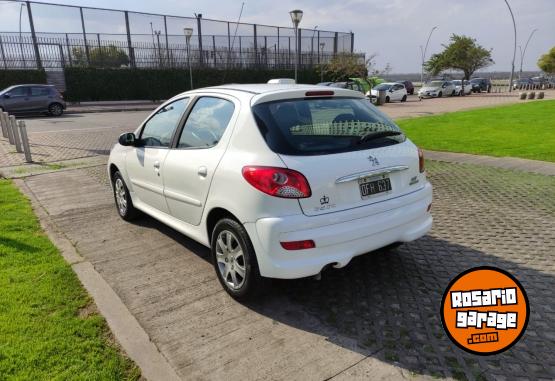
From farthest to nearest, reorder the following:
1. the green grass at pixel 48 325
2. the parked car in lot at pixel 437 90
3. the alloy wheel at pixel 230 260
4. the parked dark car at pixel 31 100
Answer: the parked car in lot at pixel 437 90 < the parked dark car at pixel 31 100 < the alloy wheel at pixel 230 260 < the green grass at pixel 48 325

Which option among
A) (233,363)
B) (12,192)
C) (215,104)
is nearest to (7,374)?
(233,363)

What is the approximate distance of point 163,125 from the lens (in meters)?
4.45

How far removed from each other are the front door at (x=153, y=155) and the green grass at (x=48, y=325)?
1.05 metres

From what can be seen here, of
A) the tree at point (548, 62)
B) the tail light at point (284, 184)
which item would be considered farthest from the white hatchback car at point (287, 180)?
the tree at point (548, 62)

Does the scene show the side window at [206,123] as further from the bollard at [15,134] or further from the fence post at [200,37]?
the fence post at [200,37]

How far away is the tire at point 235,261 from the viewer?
317 centimetres

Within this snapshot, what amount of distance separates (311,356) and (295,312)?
546 millimetres

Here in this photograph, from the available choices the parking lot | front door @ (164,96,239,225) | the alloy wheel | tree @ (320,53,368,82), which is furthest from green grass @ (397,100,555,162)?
tree @ (320,53,368,82)

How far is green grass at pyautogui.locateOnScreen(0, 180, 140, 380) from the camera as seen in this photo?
2.64m

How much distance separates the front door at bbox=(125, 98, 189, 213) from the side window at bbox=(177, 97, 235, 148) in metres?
0.22

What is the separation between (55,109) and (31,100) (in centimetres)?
124

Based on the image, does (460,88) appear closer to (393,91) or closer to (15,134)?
(393,91)

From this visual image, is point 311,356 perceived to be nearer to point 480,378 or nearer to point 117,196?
point 480,378

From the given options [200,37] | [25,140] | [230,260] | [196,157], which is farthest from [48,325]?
[200,37]
